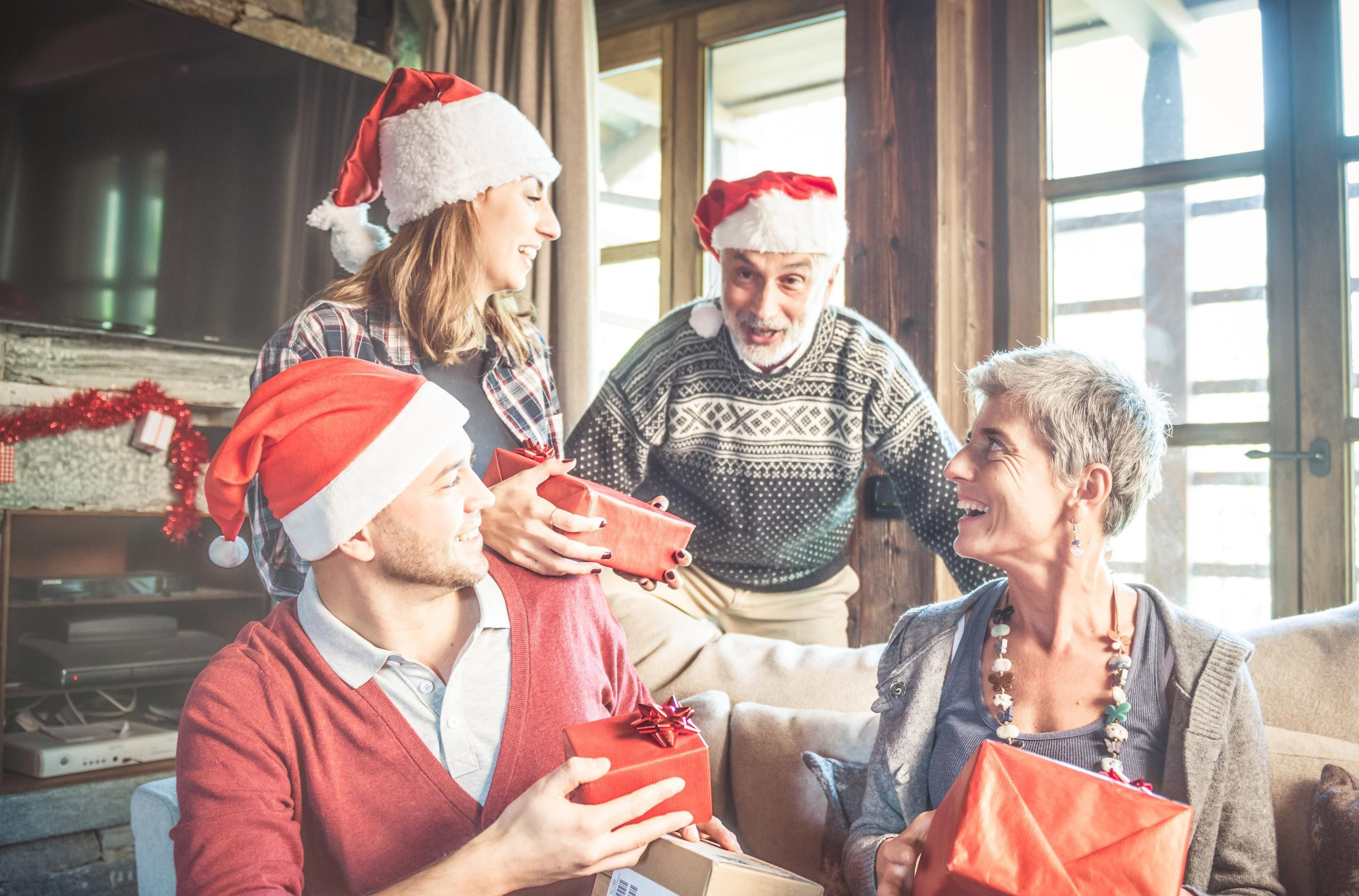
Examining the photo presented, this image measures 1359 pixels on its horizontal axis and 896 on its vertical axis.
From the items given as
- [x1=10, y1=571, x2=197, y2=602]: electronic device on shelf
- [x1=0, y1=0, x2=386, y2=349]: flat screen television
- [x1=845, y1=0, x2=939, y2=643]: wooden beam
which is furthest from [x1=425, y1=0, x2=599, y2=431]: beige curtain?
[x1=10, y1=571, x2=197, y2=602]: electronic device on shelf

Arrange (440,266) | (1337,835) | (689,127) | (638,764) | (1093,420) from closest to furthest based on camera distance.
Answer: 1. (638,764)
2. (1337,835)
3. (1093,420)
4. (440,266)
5. (689,127)

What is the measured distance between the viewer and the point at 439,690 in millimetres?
1208

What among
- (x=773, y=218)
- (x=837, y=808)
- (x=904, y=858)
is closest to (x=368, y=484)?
(x=904, y=858)

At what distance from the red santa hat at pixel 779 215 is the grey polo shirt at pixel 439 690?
1296 mm

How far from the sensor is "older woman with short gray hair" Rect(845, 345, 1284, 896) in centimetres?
132

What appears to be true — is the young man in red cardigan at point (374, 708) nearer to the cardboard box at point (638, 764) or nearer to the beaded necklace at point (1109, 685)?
the cardboard box at point (638, 764)

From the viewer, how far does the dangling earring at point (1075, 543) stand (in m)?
1.39

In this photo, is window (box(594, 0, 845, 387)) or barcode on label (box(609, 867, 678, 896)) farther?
window (box(594, 0, 845, 387))

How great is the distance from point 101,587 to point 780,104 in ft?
8.42

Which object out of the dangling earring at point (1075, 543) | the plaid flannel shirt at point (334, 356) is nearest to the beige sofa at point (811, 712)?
the dangling earring at point (1075, 543)

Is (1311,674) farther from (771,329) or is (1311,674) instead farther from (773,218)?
(773,218)

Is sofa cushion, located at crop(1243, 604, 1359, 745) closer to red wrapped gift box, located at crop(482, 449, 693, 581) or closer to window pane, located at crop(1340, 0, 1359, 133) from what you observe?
red wrapped gift box, located at crop(482, 449, 693, 581)

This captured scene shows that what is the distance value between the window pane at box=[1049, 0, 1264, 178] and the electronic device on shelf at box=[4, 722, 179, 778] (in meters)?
3.03

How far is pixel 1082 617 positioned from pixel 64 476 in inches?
114
